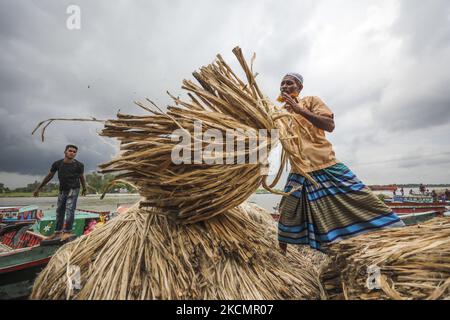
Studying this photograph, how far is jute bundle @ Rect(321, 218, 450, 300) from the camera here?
94cm

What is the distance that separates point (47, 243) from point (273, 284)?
3.48 m

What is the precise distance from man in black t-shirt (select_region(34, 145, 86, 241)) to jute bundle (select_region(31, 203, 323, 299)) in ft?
9.66

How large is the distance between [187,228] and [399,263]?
1.10 metres

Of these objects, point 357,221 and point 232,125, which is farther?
point 357,221

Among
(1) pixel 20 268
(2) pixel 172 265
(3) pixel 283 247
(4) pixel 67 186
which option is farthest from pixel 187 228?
(4) pixel 67 186

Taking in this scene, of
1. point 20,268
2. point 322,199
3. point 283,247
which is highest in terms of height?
point 322,199

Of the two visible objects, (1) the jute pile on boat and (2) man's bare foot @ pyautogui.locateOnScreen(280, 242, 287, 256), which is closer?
(1) the jute pile on boat

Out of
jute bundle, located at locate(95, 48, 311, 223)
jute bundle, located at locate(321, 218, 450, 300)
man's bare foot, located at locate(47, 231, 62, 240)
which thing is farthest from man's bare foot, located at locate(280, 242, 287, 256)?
man's bare foot, located at locate(47, 231, 62, 240)

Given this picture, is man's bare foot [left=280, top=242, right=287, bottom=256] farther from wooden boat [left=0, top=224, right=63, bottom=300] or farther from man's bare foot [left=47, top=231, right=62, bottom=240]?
man's bare foot [left=47, top=231, right=62, bottom=240]

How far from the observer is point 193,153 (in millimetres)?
1292

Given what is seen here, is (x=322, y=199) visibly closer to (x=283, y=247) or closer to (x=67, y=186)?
(x=283, y=247)

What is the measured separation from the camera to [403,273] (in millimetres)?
1010

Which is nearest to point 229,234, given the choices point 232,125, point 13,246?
point 232,125
